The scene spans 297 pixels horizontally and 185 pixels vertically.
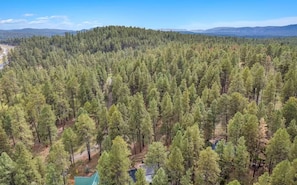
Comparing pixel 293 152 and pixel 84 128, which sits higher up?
pixel 293 152

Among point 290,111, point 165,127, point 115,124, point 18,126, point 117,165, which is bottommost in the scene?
point 165,127

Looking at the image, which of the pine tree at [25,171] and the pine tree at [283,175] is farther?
the pine tree at [25,171]

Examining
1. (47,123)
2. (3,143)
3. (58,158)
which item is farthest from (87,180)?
(3,143)

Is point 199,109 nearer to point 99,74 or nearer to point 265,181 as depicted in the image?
point 265,181

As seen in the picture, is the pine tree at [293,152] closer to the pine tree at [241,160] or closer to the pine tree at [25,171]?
the pine tree at [241,160]

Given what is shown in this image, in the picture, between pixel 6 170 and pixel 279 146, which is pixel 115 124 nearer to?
pixel 6 170

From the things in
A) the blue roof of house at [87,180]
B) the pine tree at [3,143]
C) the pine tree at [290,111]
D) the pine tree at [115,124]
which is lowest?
the blue roof of house at [87,180]

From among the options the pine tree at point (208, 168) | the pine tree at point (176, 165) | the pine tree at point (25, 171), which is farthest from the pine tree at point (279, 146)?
the pine tree at point (25, 171)

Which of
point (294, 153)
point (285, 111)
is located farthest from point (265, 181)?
point (285, 111)

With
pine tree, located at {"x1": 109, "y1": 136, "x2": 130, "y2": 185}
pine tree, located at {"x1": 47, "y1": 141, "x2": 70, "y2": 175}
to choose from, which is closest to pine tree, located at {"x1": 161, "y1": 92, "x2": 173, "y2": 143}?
pine tree, located at {"x1": 109, "y1": 136, "x2": 130, "y2": 185}

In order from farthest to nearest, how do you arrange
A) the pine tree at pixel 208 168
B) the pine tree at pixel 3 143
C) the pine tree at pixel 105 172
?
the pine tree at pixel 3 143, the pine tree at pixel 105 172, the pine tree at pixel 208 168

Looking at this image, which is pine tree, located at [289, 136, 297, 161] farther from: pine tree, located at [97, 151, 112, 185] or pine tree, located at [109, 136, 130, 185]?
pine tree, located at [97, 151, 112, 185]
